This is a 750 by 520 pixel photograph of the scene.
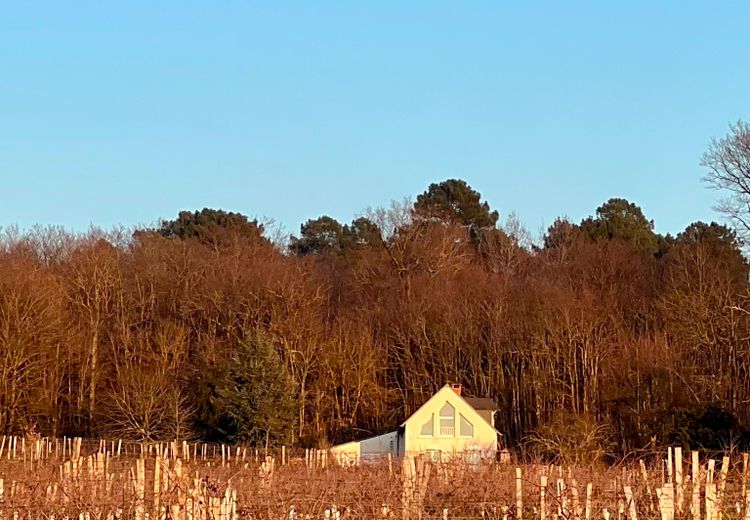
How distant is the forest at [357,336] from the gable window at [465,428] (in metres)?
1.94

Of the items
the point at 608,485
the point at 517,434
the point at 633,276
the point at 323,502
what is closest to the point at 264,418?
the point at 517,434

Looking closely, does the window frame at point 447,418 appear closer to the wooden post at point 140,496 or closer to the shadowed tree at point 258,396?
the shadowed tree at point 258,396

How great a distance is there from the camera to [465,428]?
1268 inches

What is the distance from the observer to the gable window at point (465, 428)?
3209cm

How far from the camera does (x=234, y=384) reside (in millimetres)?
33312

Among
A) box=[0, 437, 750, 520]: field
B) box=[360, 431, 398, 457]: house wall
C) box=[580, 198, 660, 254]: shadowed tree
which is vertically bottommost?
box=[0, 437, 750, 520]: field

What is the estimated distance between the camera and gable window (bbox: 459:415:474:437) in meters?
32.1

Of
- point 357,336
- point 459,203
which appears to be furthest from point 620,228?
point 357,336

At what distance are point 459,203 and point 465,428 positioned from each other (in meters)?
21.3

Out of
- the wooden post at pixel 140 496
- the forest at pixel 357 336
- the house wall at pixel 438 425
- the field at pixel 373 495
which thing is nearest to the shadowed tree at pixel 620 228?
the forest at pixel 357 336

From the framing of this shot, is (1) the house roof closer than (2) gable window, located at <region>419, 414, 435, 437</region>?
No

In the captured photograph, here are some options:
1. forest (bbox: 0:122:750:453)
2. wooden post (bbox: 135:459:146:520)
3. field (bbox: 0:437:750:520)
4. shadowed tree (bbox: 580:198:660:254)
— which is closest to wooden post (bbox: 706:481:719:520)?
field (bbox: 0:437:750:520)

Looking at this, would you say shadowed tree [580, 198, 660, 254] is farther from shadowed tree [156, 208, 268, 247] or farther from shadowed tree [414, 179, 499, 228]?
shadowed tree [156, 208, 268, 247]

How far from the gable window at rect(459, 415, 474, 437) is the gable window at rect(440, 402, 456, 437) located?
0.76 ft
